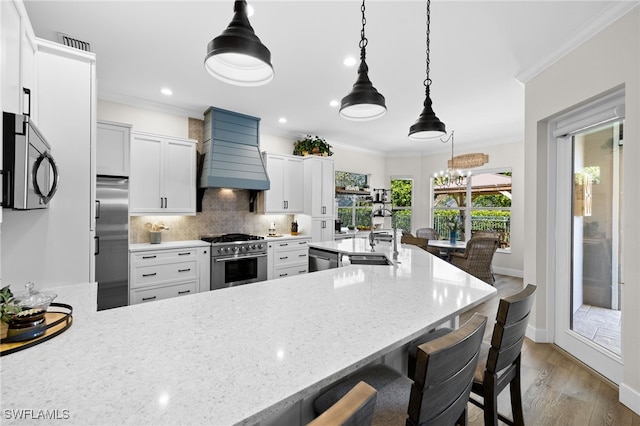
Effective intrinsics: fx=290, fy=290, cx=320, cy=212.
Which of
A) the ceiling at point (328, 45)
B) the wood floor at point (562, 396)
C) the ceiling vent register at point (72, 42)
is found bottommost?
the wood floor at point (562, 396)

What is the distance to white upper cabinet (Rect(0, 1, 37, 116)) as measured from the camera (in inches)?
49.9

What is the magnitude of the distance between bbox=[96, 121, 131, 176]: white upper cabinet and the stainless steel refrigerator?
0.11m

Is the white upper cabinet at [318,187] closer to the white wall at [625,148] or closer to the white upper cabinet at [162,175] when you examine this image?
the white upper cabinet at [162,175]

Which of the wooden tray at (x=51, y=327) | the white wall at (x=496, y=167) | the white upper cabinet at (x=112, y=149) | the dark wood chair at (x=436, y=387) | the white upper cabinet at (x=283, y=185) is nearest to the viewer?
the dark wood chair at (x=436, y=387)

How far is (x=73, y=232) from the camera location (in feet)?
6.35

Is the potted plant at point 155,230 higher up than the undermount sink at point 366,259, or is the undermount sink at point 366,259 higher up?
the potted plant at point 155,230

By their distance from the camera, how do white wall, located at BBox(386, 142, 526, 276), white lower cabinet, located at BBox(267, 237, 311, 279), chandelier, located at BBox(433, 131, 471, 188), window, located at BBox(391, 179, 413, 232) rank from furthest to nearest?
1. window, located at BBox(391, 179, 413, 232)
2. white wall, located at BBox(386, 142, 526, 276)
3. chandelier, located at BBox(433, 131, 471, 188)
4. white lower cabinet, located at BBox(267, 237, 311, 279)

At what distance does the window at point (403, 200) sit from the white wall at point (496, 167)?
0.44ft

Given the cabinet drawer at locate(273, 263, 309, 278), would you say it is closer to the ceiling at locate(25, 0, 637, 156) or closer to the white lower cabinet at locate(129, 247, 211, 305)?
the white lower cabinet at locate(129, 247, 211, 305)

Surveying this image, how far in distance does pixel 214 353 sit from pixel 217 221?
4023mm

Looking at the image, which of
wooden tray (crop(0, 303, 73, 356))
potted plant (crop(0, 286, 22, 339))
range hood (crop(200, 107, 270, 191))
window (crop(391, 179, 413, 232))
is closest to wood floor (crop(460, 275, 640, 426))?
wooden tray (crop(0, 303, 73, 356))

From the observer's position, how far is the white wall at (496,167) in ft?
19.2

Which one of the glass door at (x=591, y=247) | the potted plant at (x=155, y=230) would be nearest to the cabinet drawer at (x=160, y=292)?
the potted plant at (x=155, y=230)

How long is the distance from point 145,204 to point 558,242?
479cm
